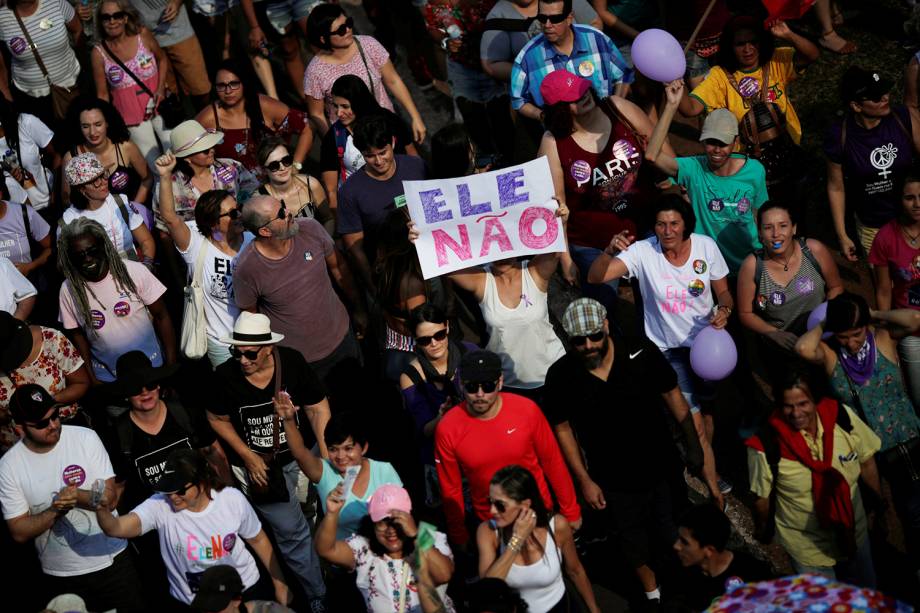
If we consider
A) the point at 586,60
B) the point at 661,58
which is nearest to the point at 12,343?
the point at 586,60

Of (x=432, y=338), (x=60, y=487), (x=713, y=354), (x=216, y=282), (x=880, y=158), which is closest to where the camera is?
(x=60, y=487)

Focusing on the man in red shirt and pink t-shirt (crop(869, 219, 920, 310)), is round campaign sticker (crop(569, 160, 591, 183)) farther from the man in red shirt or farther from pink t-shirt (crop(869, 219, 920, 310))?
the man in red shirt

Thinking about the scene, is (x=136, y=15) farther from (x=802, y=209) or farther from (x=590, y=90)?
(x=802, y=209)

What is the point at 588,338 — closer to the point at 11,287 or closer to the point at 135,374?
the point at 135,374

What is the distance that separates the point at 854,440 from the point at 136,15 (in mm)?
6617

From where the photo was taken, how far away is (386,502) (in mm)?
5961

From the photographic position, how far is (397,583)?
20.0ft

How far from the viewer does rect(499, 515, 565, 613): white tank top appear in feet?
19.8

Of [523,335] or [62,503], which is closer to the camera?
[62,503]

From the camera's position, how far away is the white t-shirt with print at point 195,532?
6492mm

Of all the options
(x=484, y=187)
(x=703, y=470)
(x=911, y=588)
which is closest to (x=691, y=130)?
(x=484, y=187)

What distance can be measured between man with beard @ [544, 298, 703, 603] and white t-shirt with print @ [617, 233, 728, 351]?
746 millimetres

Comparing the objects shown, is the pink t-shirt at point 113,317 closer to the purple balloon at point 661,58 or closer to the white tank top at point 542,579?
the white tank top at point 542,579

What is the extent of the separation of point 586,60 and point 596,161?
1159 mm
